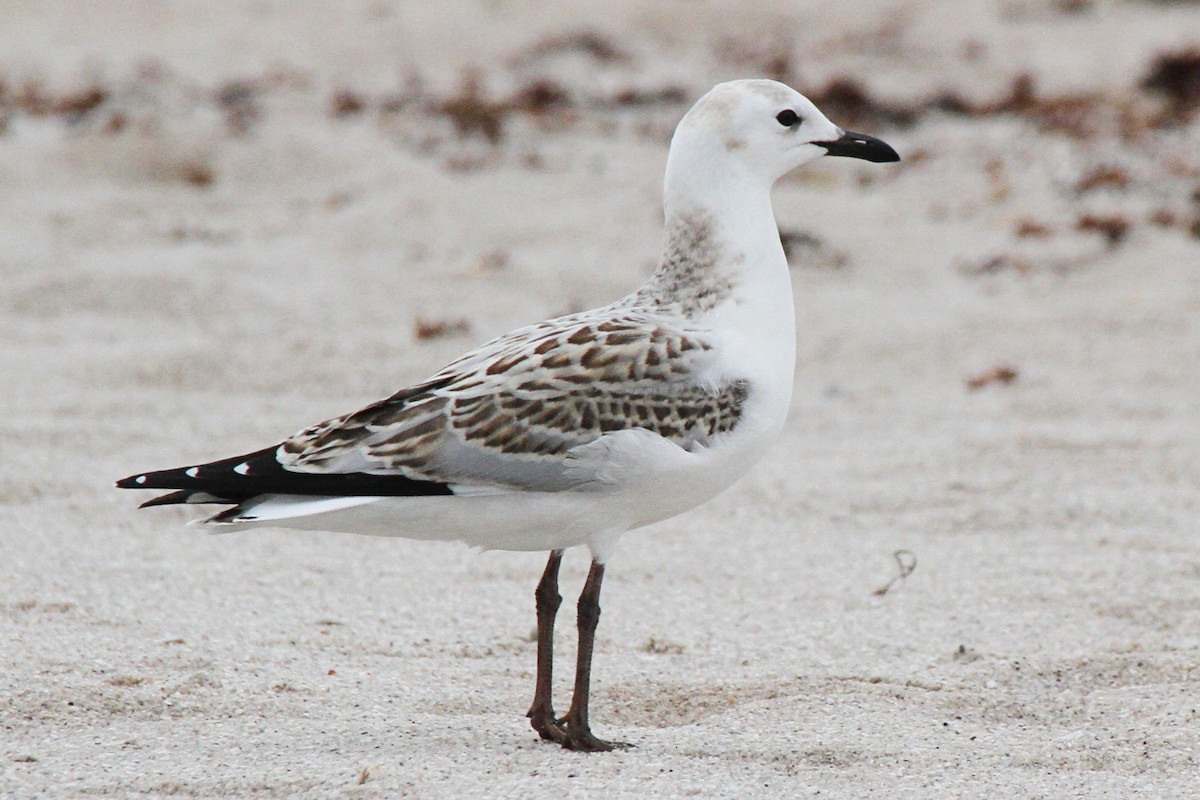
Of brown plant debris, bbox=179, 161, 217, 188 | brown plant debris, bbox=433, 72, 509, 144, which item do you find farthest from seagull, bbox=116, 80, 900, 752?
brown plant debris, bbox=433, 72, 509, 144

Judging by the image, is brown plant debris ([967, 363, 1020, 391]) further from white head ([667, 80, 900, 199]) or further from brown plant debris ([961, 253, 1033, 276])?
white head ([667, 80, 900, 199])

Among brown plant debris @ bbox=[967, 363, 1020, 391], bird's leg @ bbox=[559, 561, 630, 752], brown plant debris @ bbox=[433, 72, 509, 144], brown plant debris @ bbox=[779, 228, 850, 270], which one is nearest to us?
bird's leg @ bbox=[559, 561, 630, 752]

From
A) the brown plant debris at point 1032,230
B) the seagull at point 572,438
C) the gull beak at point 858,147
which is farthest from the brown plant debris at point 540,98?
the seagull at point 572,438

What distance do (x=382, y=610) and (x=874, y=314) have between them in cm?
444

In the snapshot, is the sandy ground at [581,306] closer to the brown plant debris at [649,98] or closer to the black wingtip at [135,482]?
the brown plant debris at [649,98]

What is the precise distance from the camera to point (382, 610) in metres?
4.88

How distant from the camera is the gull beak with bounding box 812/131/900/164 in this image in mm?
4230

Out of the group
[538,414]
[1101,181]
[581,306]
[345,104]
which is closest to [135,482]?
[538,414]

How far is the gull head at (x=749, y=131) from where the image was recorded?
160 inches

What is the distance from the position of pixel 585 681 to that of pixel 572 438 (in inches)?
22.5

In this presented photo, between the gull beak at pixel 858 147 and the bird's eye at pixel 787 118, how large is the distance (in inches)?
3.8

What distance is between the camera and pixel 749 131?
408 cm

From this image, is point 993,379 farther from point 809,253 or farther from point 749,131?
point 749,131

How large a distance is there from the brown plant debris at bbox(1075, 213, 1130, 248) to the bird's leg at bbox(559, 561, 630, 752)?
6.44m
